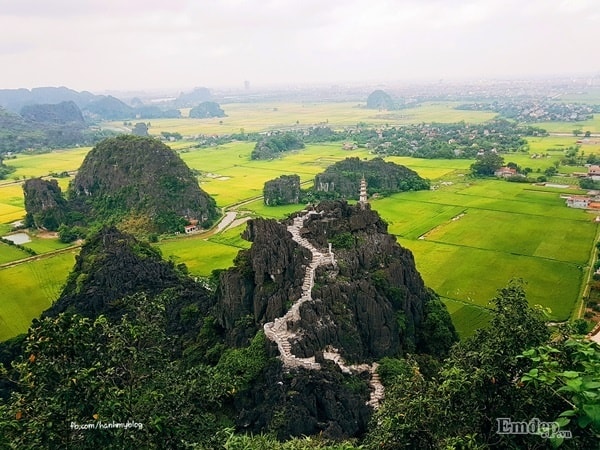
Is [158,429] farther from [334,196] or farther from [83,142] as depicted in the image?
[83,142]

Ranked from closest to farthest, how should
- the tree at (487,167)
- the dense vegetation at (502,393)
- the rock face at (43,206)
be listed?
the dense vegetation at (502,393), the rock face at (43,206), the tree at (487,167)

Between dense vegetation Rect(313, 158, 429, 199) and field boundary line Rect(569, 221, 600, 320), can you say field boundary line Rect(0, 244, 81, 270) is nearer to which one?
dense vegetation Rect(313, 158, 429, 199)

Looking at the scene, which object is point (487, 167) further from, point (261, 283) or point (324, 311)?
point (324, 311)

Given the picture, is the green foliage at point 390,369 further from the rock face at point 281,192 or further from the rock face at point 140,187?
the rock face at point 281,192

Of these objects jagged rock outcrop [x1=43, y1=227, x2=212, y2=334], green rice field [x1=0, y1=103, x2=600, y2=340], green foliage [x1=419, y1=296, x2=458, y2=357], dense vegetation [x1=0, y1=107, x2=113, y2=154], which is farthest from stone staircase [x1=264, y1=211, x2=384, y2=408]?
dense vegetation [x1=0, y1=107, x2=113, y2=154]

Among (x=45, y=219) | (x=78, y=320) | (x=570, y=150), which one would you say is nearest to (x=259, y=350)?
(x=78, y=320)

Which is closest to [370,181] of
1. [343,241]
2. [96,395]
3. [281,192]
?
[281,192]

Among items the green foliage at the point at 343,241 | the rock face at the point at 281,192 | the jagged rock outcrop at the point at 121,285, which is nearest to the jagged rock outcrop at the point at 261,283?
the green foliage at the point at 343,241
